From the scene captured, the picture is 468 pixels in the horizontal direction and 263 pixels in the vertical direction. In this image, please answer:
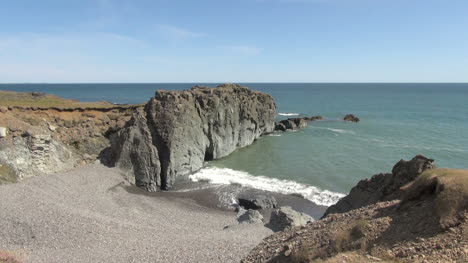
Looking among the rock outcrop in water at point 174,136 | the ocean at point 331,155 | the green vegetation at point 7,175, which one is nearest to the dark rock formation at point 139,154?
the rock outcrop in water at point 174,136

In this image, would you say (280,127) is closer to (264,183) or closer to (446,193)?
(264,183)

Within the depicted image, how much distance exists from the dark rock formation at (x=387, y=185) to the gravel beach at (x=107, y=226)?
7.45 metres

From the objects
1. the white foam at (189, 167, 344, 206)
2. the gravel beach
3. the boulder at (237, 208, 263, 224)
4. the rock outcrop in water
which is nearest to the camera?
the gravel beach

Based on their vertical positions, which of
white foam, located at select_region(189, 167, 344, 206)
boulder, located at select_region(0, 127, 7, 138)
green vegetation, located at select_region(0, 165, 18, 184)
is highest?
boulder, located at select_region(0, 127, 7, 138)

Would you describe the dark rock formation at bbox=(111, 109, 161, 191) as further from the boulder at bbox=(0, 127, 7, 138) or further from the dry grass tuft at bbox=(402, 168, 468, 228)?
the dry grass tuft at bbox=(402, 168, 468, 228)

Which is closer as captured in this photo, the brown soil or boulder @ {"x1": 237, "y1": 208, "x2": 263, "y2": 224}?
the brown soil

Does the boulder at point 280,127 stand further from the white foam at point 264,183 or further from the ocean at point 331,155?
the white foam at point 264,183

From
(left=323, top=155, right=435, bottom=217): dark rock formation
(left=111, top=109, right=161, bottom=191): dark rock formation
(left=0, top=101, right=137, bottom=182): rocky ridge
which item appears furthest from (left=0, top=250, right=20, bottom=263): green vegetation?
(left=323, top=155, right=435, bottom=217): dark rock formation

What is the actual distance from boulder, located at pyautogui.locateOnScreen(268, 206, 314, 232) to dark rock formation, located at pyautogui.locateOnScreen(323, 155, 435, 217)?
8.86ft

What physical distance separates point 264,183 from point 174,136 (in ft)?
44.2

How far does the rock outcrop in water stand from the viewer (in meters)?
41.9

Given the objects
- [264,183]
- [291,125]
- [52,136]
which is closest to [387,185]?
[264,183]

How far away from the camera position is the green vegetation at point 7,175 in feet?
108

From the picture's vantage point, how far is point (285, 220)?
94.3 ft
